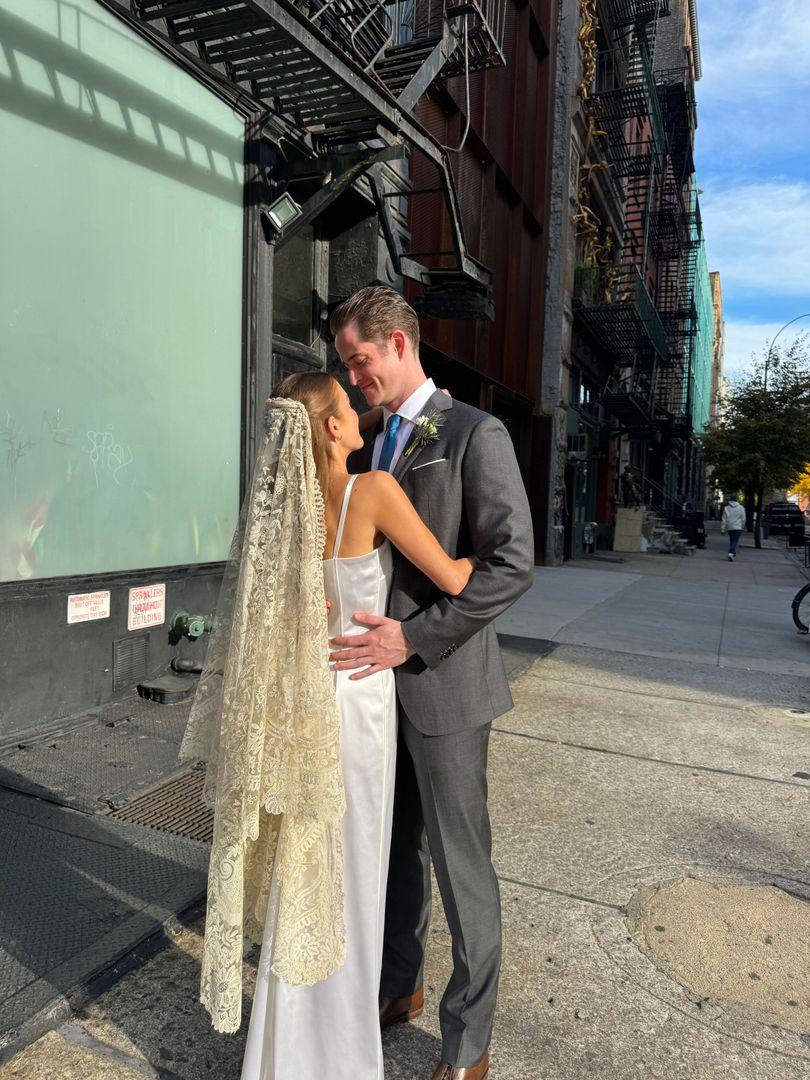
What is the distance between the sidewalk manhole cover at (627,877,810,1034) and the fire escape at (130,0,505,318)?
5304 mm

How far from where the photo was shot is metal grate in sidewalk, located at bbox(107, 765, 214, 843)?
382 centimetres

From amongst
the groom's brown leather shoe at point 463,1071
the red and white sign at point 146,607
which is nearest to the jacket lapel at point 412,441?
the groom's brown leather shoe at point 463,1071

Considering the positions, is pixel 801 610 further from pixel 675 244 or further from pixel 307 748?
pixel 675 244

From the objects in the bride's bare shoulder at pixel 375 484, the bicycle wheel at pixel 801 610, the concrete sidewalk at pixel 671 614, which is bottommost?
the concrete sidewalk at pixel 671 614

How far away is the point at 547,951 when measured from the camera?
3.04 meters

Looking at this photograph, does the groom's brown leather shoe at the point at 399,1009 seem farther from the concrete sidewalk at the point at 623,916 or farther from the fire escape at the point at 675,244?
the fire escape at the point at 675,244

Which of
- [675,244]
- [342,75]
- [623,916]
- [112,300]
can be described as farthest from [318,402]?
[675,244]

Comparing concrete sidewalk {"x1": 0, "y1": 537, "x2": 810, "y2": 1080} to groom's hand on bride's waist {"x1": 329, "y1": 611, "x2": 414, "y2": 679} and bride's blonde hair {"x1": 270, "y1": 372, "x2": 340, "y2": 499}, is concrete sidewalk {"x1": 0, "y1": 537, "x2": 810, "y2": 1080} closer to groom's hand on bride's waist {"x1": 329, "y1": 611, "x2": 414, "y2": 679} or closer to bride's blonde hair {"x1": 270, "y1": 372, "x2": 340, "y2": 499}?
groom's hand on bride's waist {"x1": 329, "y1": 611, "x2": 414, "y2": 679}

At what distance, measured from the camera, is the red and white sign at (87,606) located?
5.21 metres

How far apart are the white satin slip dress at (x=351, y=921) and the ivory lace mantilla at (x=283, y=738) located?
8cm

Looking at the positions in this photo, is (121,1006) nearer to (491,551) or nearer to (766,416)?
(491,551)

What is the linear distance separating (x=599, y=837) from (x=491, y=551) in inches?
96.9

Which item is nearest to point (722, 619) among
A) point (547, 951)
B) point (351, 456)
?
point (547, 951)

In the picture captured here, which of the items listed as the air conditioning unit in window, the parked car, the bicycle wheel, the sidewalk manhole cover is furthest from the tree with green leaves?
the sidewalk manhole cover
